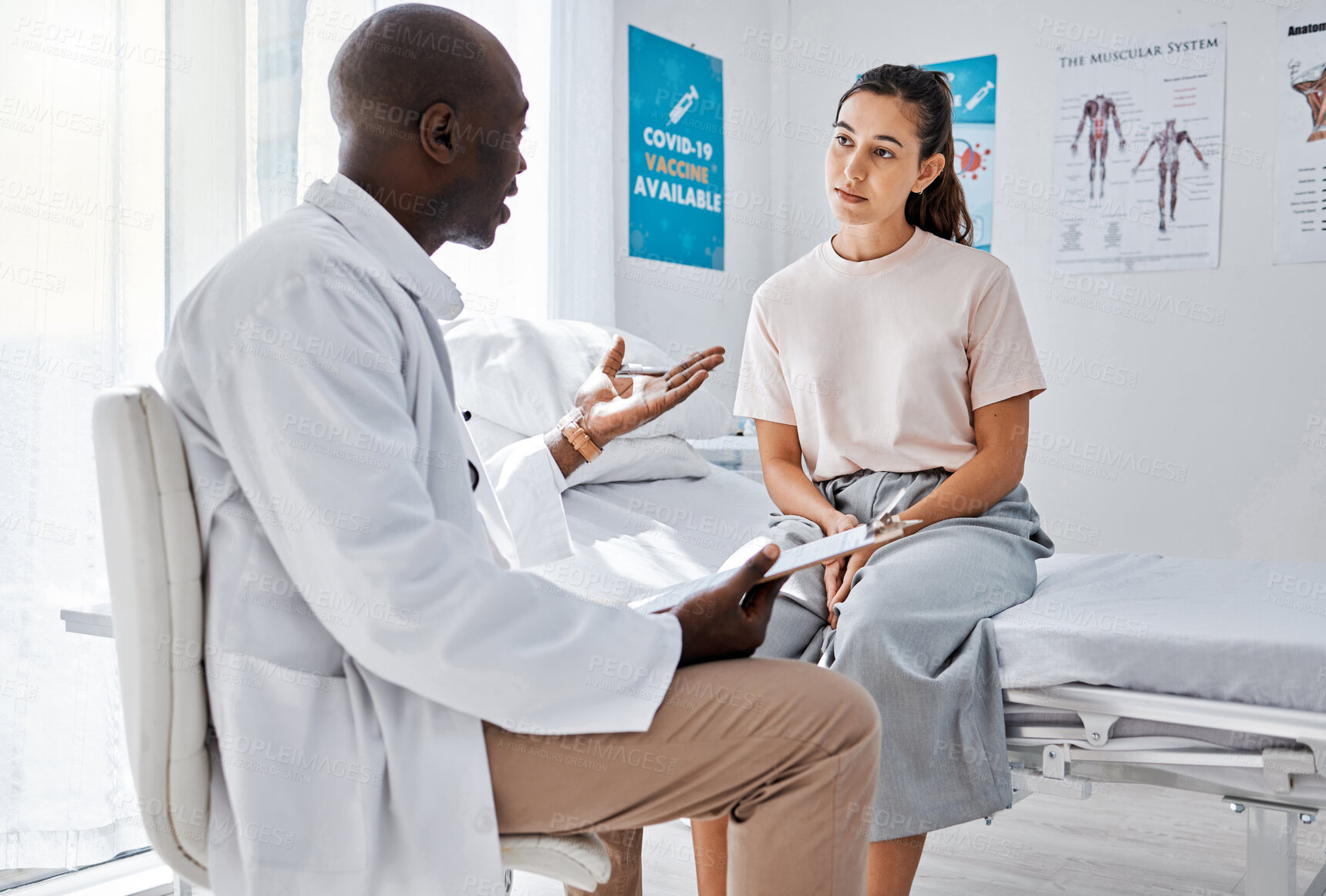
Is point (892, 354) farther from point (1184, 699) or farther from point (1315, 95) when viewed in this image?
point (1315, 95)

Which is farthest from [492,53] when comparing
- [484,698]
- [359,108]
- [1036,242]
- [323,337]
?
[1036,242]

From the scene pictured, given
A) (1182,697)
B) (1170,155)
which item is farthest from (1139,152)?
(1182,697)

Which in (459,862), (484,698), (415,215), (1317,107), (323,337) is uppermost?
(1317,107)

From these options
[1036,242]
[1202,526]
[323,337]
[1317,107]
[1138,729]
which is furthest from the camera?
[1036,242]

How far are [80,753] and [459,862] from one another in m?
1.16

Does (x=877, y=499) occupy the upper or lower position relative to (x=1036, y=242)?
lower

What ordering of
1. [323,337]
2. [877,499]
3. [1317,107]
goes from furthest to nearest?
[1317,107] → [877,499] → [323,337]

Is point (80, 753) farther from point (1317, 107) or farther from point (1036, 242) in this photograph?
point (1317, 107)

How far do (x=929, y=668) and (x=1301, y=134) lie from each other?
2.30 metres

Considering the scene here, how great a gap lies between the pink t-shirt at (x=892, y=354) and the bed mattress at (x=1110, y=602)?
0.28 metres

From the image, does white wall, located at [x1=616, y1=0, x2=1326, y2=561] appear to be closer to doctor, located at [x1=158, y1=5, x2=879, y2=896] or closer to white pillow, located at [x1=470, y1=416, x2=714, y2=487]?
white pillow, located at [x1=470, y1=416, x2=714, y2=487]

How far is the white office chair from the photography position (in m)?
0.81

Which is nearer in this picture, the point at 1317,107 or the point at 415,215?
the point at 415,215

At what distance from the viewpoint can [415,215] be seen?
993 millimetres
